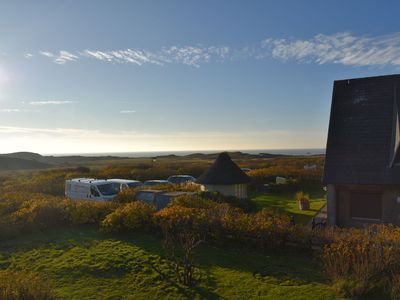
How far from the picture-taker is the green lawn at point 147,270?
982 cm

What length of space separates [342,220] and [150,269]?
33.6 ft

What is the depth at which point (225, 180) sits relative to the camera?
24.9 metres

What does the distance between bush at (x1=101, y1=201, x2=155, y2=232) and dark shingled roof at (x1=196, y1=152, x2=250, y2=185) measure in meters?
8.96

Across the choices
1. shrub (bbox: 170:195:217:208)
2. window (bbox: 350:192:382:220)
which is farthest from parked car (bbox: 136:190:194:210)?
window (bbox: 350:192:382:220)

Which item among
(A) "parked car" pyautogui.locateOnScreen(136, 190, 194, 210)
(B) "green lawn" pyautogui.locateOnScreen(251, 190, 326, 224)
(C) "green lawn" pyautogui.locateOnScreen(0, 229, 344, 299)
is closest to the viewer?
(C) "green lawn" pyautogui.locateOnScreen(0, 229, 344, 299)

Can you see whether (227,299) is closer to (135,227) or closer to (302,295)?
(302,295)

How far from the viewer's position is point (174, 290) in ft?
33.0

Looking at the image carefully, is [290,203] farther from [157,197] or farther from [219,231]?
[219,231]

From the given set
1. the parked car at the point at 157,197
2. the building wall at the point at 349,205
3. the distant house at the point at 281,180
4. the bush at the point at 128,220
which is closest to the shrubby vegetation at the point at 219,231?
the bush at the point at 128,220

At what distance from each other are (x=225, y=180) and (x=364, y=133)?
9900mm

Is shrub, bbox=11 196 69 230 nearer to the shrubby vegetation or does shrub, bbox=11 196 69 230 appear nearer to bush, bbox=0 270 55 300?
the shrubby vegetation

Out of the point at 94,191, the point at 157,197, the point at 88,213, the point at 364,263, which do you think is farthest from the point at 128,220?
the point at 364,263

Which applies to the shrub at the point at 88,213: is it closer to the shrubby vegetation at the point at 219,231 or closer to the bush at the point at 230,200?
the shrubby vegetation at the point at 219,231

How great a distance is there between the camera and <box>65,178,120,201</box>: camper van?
24.7 meters
